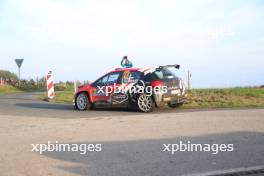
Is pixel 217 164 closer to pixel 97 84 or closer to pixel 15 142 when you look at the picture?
pixel 15 142

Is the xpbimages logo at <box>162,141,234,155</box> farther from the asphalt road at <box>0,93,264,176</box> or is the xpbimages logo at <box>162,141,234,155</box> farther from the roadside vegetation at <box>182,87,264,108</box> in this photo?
the roadside vegetation at <box>182,87,264,108</box>

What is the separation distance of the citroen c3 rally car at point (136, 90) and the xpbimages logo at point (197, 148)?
7.24 metres

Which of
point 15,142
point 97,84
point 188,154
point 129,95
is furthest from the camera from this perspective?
point 97,84

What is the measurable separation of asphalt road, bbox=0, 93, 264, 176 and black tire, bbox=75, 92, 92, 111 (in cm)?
398

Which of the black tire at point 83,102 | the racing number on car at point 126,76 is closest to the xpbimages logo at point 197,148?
the racing number on car at point 126,76

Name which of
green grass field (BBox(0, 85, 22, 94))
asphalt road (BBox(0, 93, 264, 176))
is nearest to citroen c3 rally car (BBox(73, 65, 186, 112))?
asphalt road (BBox(0, 93, 264, 176))

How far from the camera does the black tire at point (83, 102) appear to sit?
17.9 metres

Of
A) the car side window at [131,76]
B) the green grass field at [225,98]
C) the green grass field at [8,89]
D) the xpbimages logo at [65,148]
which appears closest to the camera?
the xpbimages logo at [65,148]

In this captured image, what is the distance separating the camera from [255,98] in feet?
61.0

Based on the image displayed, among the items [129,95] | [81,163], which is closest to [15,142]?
[81,163]

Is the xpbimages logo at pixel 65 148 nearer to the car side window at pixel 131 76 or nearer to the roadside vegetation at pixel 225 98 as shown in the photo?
the car side window at pixel 131 76

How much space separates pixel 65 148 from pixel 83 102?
905 cm

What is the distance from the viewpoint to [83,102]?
707 inches

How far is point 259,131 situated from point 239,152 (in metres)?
2.25
